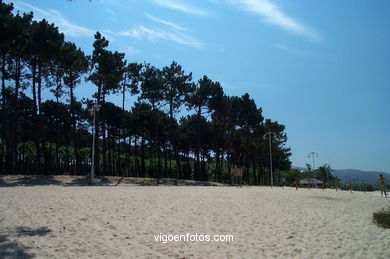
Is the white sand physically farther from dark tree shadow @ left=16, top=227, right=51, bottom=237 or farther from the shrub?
the shrub

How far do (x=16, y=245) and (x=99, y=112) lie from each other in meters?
31.6

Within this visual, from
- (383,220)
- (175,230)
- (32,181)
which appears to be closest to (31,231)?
(175,230)

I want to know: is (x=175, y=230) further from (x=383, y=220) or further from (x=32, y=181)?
(x=32, y=181)

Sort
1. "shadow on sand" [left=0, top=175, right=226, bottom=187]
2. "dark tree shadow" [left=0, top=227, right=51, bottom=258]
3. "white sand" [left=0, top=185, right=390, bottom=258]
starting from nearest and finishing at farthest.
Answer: "dark tree shadow" [left=0, top=227, right=51, bottom=258], "white sand" [left=0, top=185, right=390, bottom=258], "shadow on sand" [left=0, top=175, right=226, bottom=187]

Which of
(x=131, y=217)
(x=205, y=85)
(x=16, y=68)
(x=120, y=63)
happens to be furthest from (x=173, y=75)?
(x=131, y=217)

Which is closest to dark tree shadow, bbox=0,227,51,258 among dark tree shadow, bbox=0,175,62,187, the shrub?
the shrub

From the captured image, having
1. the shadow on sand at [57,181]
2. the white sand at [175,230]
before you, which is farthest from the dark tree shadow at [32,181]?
the white sand at [175,230]

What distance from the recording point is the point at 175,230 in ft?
32.4

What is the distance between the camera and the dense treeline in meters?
29.9

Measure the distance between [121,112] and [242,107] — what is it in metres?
18.7

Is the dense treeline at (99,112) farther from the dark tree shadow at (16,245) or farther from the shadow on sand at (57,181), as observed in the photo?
the dark tree shadow at (16,245)

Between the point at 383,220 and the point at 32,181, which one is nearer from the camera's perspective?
the point at 383,220

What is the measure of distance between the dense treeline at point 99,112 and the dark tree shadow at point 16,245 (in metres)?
23.2

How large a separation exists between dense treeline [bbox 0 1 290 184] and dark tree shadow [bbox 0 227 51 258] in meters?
23.2
